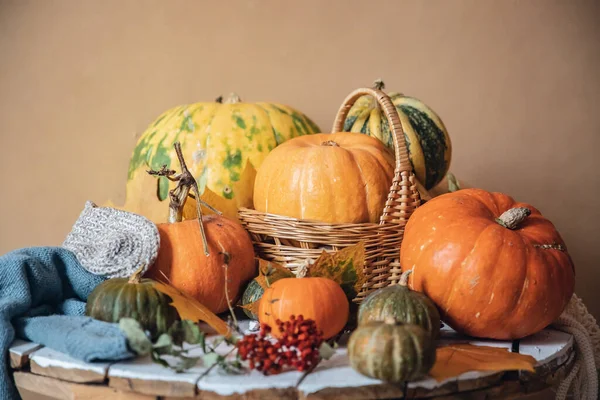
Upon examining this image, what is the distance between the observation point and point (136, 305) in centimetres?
92

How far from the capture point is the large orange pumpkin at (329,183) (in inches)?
44.8

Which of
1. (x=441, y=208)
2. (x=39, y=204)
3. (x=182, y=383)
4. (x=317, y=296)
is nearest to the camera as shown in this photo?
(x=182, y=383)

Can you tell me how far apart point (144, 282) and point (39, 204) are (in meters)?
0.90

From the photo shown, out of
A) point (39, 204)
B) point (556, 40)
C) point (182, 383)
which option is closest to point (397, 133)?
point (182, 383)

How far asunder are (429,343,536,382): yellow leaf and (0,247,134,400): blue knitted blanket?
46 centimetres

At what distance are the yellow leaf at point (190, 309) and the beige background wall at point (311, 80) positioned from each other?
0.88 metres

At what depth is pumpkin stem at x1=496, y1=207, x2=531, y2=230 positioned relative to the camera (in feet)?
3.24

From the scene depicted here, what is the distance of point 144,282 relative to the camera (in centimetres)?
96

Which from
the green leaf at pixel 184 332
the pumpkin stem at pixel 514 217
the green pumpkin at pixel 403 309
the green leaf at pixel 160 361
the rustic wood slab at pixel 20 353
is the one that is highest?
the pumpkin stem at pixel 514 217

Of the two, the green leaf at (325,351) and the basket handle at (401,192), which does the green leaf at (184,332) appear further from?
the basket handle at (401,192)

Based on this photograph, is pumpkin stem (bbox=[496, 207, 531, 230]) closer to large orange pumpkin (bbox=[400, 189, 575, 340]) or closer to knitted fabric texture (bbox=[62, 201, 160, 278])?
large orange pumpkin (bbox=[400, 189, 575, 340])

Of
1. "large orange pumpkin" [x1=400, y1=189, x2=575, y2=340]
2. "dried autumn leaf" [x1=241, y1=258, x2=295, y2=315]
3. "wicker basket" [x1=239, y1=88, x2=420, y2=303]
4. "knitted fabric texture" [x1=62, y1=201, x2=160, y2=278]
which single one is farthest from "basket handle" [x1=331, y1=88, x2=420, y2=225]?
"knitted fabric texture" [x1=62, y1=201, x2=160, y2=278]

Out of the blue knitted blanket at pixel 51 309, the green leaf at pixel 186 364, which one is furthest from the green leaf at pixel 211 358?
the blue knitted blanket at pixel 51 309

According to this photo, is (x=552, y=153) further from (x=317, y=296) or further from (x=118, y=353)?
(x=118, y=353)
